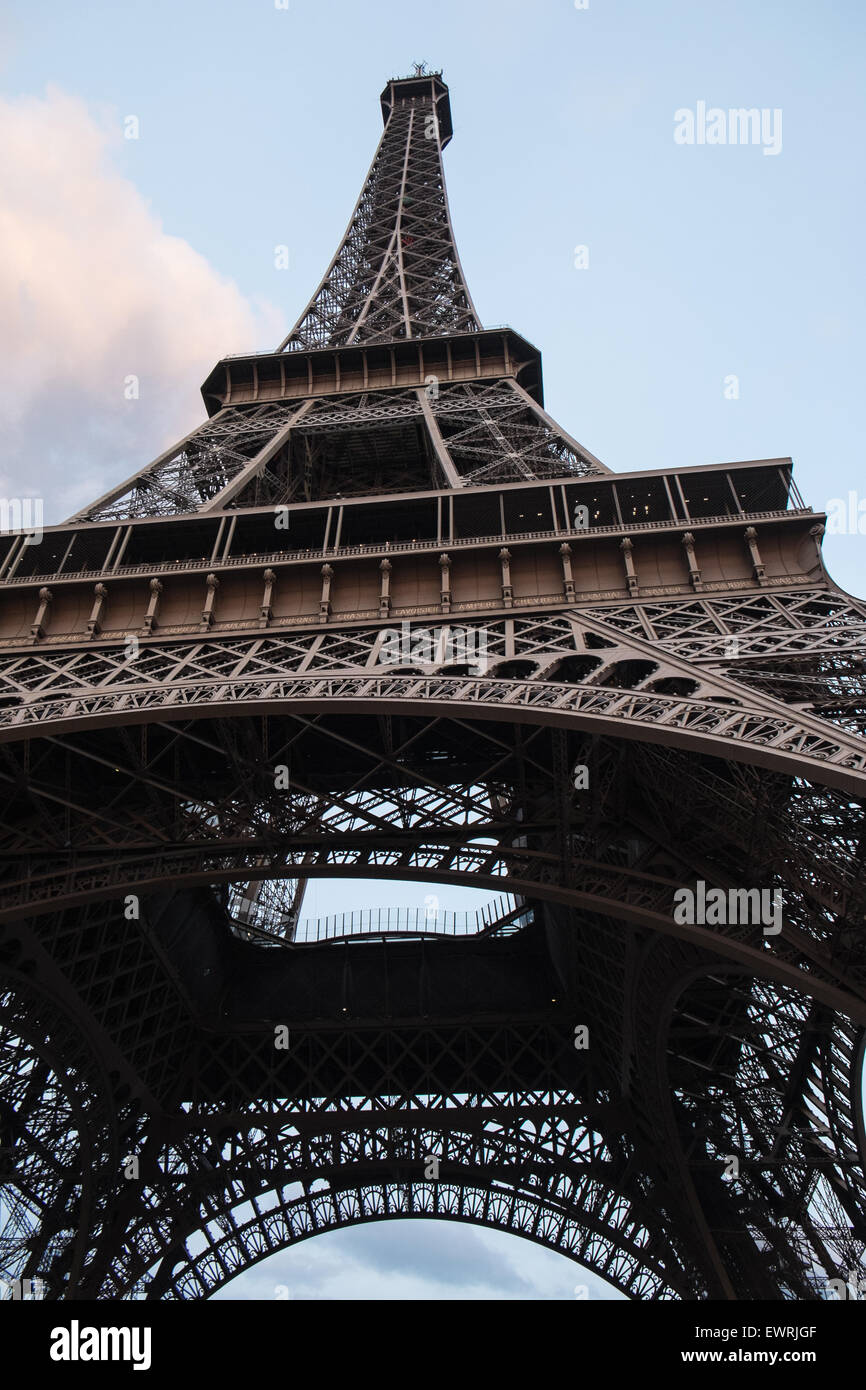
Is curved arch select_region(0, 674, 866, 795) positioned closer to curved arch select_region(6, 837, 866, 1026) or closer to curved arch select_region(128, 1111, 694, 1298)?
curved arch select_region(6, 837, 866, 1026)

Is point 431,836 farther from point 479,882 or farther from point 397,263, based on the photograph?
point 397,263

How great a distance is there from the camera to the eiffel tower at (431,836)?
15.6 metres

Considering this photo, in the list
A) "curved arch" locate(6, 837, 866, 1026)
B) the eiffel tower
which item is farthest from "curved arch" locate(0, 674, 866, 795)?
"curved arch" locate(6, 837, 866, 1026)

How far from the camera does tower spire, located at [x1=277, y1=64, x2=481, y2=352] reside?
39875 millimetres

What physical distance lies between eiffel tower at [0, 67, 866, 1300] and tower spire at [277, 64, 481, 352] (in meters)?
A: 1.85

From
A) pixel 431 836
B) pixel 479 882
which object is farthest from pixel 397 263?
pixel 479 882

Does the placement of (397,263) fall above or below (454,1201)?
above

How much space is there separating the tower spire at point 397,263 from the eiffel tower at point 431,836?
6.08 ft

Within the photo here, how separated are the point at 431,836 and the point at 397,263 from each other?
Result: 112 ft

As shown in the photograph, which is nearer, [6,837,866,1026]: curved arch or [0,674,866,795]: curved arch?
[0,674,866,795]: curved arch

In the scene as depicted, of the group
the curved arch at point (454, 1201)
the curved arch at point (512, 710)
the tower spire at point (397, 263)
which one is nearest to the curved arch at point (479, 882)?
the curved arch at point (512, 710)

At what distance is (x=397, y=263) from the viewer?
44906 millimetres
